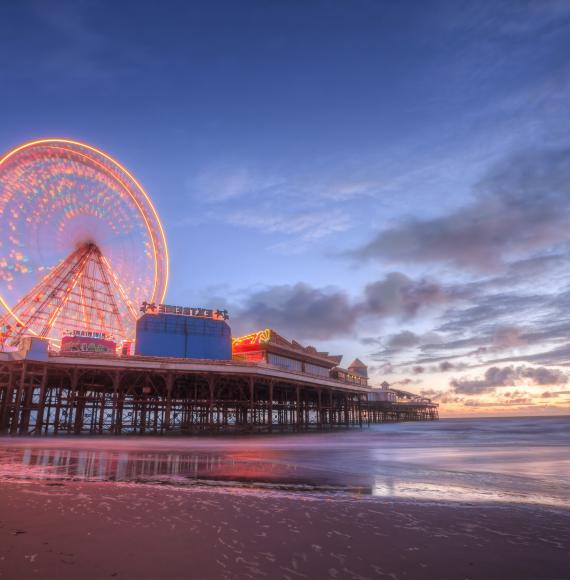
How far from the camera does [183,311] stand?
6325cm

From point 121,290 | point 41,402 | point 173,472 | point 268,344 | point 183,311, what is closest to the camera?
point 173,472

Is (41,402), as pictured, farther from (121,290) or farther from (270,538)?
(270,538)

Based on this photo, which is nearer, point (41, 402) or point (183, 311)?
point (41, 402)

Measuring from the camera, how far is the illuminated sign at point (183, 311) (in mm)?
60719

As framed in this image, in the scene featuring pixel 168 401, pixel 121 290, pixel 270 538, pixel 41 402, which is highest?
pixel 121 290

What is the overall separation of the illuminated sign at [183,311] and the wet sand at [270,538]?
53.2 metres

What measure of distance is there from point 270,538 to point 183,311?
194ft

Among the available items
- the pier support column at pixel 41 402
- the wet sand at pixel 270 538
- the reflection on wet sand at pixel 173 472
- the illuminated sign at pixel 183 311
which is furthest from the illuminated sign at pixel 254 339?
the wet sand at pixel 270 538

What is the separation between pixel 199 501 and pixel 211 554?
3.62 meters

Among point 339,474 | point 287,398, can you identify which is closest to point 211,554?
point 339,474

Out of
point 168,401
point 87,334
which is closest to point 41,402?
point 168,401

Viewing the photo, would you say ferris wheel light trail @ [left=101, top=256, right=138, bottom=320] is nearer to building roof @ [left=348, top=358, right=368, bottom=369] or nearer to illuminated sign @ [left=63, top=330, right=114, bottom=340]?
illuminated sign @ [left=63, top=330, right=114, bottom=340]

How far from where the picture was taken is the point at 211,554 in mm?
5422

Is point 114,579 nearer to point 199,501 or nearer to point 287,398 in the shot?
point 199,501
